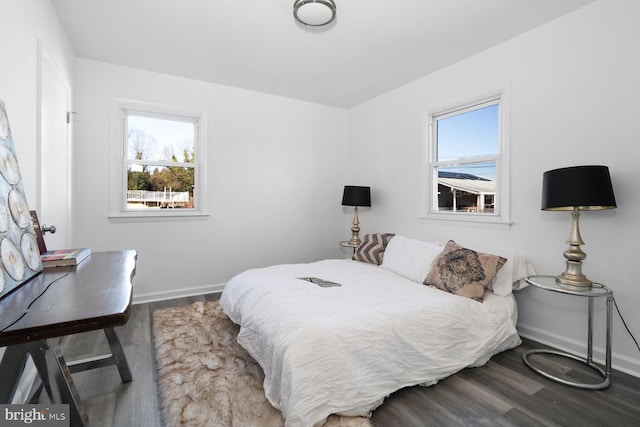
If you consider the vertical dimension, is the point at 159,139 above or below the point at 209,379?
above

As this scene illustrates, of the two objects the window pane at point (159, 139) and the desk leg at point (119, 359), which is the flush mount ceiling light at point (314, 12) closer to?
the window pane at point (159, 139)

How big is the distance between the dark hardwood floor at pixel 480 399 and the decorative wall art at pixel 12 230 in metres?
0.93

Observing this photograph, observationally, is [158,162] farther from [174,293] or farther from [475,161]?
[475,161]

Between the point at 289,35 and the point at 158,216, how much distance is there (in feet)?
7.67

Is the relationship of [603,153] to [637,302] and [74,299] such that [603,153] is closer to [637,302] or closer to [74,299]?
[637,302]

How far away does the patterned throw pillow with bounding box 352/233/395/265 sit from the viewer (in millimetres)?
3343

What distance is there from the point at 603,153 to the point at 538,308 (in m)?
1.27

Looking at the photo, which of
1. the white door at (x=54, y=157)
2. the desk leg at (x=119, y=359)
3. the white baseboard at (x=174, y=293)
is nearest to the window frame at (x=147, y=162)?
the white door at (x=54, y=157)

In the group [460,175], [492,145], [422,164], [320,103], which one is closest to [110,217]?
[320,103]

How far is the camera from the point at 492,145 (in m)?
2.93

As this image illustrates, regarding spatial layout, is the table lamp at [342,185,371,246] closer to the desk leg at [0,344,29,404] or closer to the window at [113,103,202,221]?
the window at [113,103,202,221]

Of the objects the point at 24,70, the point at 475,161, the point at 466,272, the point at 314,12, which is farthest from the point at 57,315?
the point at 475,161

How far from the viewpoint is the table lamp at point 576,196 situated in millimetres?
1915

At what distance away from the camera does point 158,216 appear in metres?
3.45
